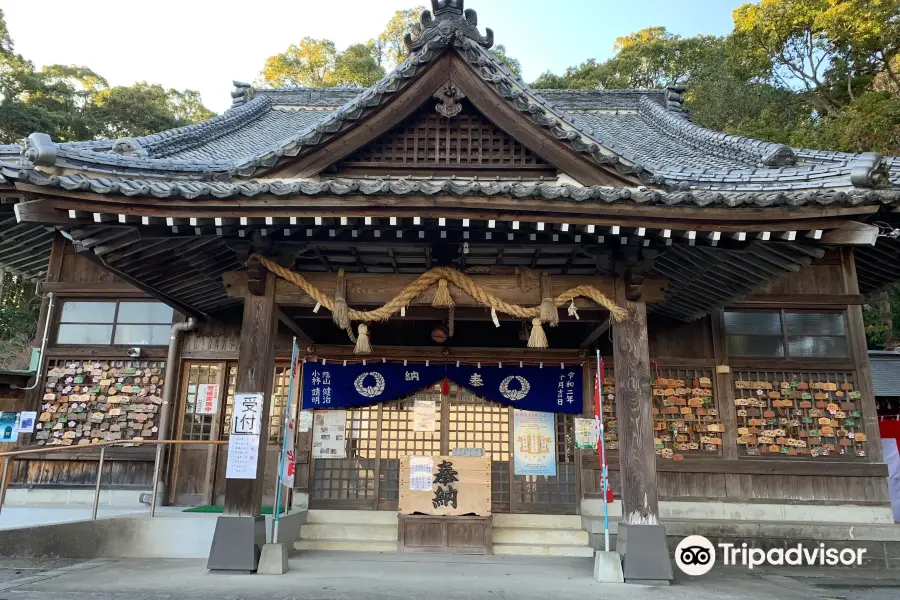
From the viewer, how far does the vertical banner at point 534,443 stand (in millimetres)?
9953

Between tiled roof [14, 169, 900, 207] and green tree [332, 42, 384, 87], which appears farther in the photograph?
green tree [332, 42, 384, 87]

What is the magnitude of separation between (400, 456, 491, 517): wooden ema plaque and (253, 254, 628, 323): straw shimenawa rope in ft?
9.44

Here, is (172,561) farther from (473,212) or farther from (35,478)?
(473,212)

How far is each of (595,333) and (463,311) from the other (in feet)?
8.02

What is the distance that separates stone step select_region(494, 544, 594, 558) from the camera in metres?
8.59

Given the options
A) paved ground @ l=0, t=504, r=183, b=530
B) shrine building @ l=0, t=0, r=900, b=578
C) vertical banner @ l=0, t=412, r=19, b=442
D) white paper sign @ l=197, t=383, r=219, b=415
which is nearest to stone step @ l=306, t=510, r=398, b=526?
shrine building @ l=0, t=0, r=900, b=578

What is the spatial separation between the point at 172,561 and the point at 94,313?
5.48 metres

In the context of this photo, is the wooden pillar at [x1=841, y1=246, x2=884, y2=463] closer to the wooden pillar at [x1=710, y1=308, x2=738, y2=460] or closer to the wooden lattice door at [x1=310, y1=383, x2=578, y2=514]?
the wooden pillar at [x1=710, y1=308, x2=738, y2=460]

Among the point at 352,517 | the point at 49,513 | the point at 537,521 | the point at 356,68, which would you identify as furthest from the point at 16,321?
the point at 537,521

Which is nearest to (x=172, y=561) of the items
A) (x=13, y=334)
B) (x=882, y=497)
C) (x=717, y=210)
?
(x=717, y=210)

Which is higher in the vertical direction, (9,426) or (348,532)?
(9,426)

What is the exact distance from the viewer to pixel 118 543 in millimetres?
7656

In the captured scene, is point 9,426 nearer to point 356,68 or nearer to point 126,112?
point 126,112

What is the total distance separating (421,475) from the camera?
8.66 m
